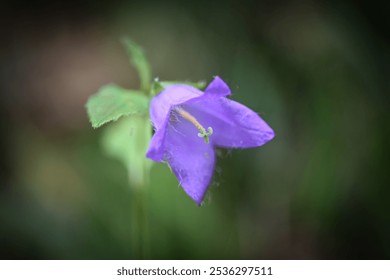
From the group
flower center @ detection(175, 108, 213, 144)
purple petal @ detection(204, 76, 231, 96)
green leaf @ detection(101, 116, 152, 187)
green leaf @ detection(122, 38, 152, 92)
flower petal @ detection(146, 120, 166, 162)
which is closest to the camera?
flower petal @ detection(146, 120, 166, 162)

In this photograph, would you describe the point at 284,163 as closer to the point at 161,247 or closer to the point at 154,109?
the point at 161,247

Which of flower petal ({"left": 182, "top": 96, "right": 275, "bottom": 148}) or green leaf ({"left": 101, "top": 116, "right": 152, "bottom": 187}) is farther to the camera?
green leaf ({"left": 101, "top": 116, "right": 152, "bottom": 187})

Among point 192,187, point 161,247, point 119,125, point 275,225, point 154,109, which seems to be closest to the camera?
point 192,187

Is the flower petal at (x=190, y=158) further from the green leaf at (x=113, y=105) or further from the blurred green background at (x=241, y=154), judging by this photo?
the blurred green background at (x=241, y=154)

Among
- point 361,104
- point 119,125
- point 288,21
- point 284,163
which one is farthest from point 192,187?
point 288,21

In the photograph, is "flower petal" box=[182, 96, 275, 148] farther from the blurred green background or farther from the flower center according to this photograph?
the blurred green background

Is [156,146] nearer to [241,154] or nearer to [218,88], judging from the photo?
[218,88]

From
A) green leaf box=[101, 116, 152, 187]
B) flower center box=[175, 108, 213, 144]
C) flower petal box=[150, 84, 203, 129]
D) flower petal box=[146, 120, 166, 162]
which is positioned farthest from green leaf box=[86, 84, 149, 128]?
green leaf box=[101, 116, 152, 187]
